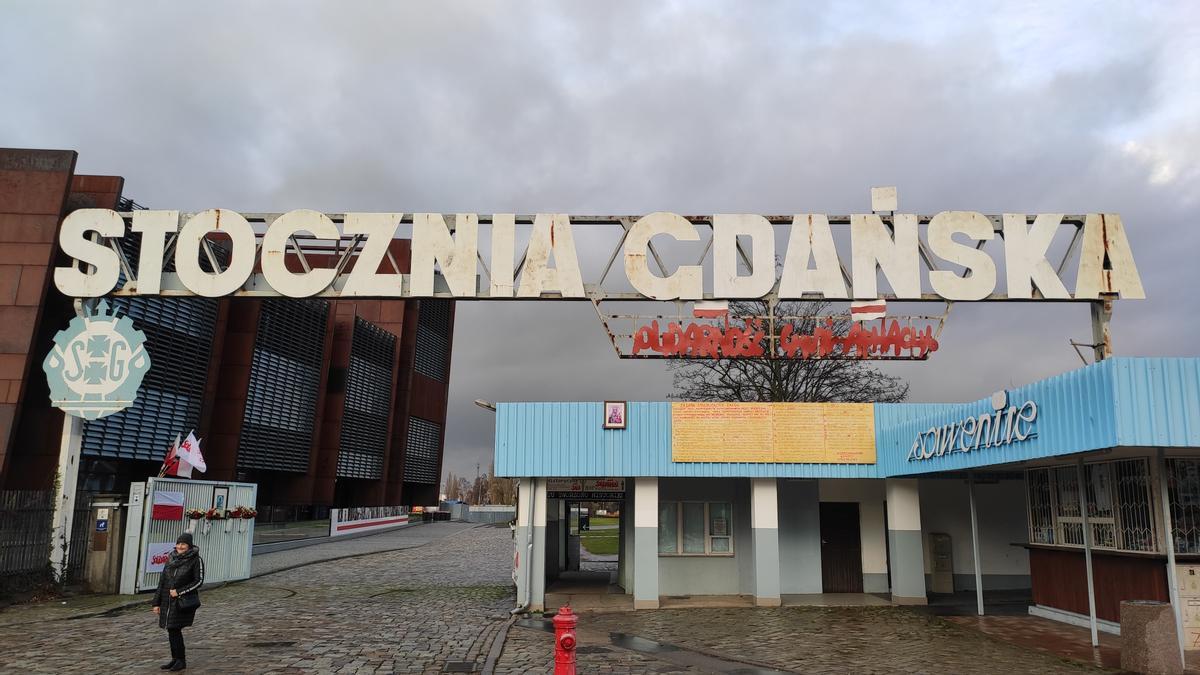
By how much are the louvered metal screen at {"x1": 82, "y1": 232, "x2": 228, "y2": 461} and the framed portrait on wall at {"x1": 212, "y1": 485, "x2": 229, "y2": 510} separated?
8872mm

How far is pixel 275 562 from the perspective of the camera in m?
28.9

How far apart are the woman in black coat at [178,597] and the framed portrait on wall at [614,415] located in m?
9.55

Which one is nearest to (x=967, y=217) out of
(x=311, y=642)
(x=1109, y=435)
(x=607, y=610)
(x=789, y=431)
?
(x=789, y=431)

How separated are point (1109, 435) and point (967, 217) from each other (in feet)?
35.1

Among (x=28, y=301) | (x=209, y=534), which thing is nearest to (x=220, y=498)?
(x=209, y=534)

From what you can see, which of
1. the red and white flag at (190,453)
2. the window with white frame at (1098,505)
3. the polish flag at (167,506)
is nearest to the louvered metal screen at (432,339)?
the red and white flag at (190,453)

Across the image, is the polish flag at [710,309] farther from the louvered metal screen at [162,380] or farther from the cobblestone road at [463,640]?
the louvered metal screen at [162,380]

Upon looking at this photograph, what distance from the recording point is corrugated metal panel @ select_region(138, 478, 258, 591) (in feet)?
63.6

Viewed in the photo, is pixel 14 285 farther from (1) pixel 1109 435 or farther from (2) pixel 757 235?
(1) pixel 1109 435

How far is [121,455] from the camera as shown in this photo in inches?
1171

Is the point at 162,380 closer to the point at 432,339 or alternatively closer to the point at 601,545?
the point at 601,545

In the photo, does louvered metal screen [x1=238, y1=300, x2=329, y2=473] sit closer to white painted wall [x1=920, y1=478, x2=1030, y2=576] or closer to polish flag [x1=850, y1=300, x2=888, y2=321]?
polish flag [x1=850, y1=300, x2=888, y2=321]

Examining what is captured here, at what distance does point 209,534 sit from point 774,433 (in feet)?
47.4

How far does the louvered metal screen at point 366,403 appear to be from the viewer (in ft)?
166
